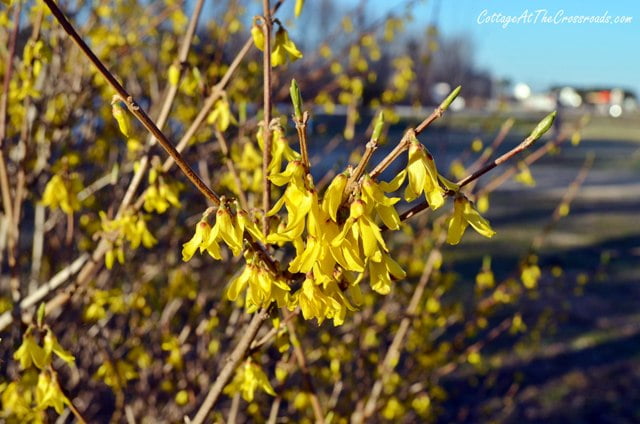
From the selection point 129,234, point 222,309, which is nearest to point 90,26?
point 222,309

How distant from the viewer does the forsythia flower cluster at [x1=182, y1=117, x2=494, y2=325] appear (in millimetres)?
1130

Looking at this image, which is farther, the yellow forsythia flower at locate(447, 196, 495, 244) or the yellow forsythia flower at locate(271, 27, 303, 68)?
the yellow forsythia flower at locate(271, 27, 303, 68)

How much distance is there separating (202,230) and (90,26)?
2726 millimetres

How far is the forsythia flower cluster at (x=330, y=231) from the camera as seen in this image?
1.13m

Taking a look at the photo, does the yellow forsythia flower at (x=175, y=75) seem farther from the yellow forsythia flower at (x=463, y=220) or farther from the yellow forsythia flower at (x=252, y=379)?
the yellow forsythia flower at (x=463, y=220)

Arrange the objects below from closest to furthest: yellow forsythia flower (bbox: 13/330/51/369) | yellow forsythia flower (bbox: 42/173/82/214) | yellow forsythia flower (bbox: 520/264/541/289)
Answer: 1. yellow forsythia flower (bbox: 13/330/51/369)
2. yellow forsythia flower (bbox: 42/173/82/214)
3. yellow forsythia flower (bbox: 520/264/541/289)

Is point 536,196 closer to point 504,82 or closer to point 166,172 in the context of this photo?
point 504,82

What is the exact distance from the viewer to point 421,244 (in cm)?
387

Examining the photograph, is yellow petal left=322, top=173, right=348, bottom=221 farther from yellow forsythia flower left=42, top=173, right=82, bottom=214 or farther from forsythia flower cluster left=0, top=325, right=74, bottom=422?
yellow forsythia flower left=42, top=173, right=82, bottom=214

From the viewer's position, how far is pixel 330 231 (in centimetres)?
116

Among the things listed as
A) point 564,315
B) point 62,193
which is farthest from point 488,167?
point 564,315

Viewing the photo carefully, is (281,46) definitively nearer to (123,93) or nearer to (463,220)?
(123,93)

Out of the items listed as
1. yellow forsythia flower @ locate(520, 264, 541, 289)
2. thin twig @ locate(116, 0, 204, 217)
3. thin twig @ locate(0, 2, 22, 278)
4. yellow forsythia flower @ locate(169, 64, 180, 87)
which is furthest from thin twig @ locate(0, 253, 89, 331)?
yellow forsythia flower @ locate(520, 264, 541, 289)

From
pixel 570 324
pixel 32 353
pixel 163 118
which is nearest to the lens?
pixel 32 353
